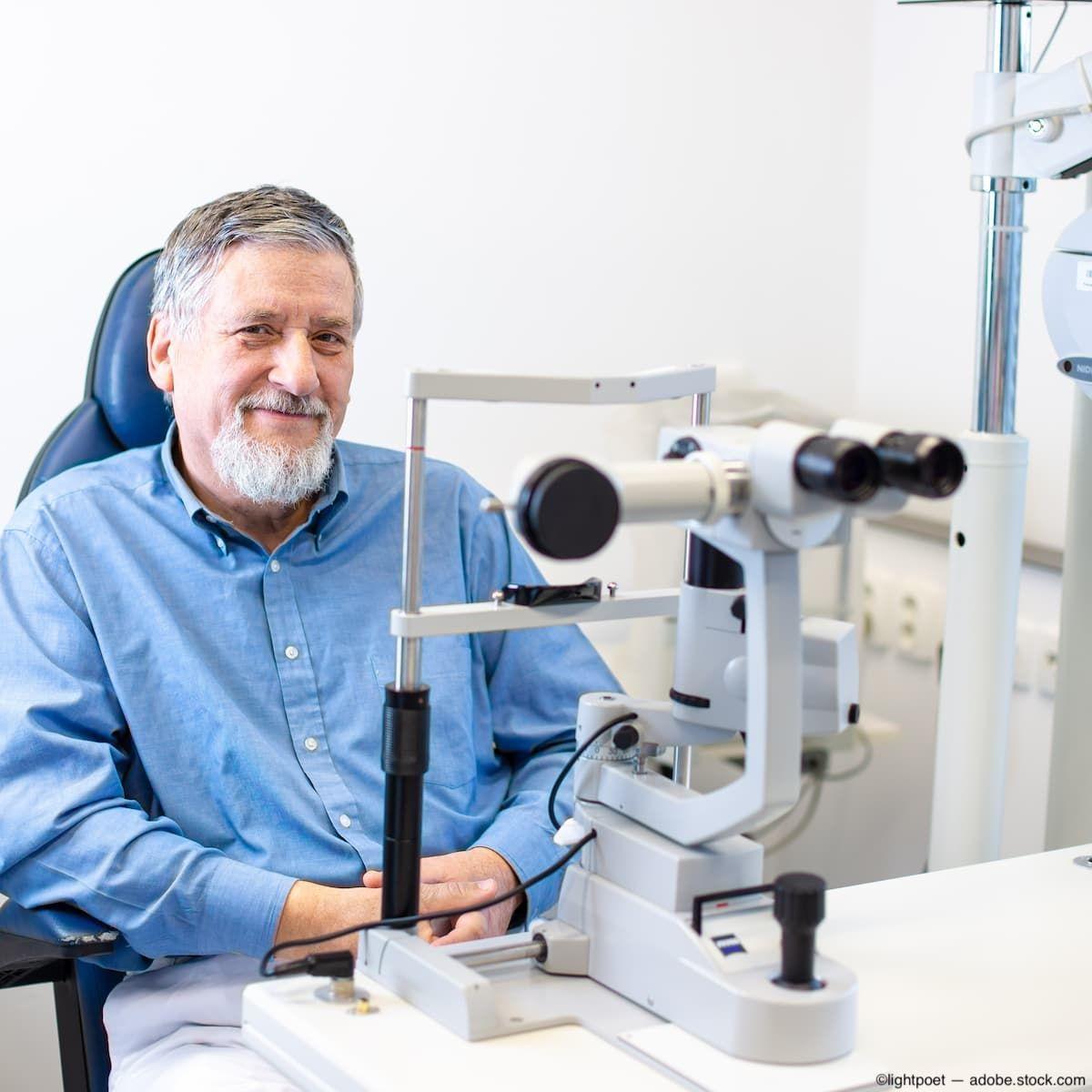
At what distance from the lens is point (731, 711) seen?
1.09 meters

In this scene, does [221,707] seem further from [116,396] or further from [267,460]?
[116,396]

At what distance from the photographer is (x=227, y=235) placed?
1.60 metres

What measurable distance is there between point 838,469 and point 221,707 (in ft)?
2.67

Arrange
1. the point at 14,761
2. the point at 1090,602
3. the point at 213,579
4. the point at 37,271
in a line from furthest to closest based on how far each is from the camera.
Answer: the point at 37,271 → the point at 1090,602 → the point at 213,579 → the point at 14,761

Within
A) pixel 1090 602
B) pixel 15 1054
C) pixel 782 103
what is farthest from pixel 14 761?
pixel 782 103

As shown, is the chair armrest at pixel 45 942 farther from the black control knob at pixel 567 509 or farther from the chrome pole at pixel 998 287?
the chrome pole at pixel 998 287

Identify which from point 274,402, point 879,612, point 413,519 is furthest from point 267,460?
point 879,612

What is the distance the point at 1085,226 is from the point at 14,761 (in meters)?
1.18

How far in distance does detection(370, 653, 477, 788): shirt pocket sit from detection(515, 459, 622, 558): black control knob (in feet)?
2.31

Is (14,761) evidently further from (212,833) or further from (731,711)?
(731,711)

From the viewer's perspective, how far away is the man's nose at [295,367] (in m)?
1.60

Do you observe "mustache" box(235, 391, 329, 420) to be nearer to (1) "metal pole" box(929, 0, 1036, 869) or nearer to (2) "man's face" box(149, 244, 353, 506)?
(2) "man's face" box(149, 244, 353, 506)

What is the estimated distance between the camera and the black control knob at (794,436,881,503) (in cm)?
92

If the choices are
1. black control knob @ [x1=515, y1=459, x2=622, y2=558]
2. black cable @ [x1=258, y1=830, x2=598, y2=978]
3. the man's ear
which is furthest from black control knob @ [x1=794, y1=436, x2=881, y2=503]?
the man's ear
